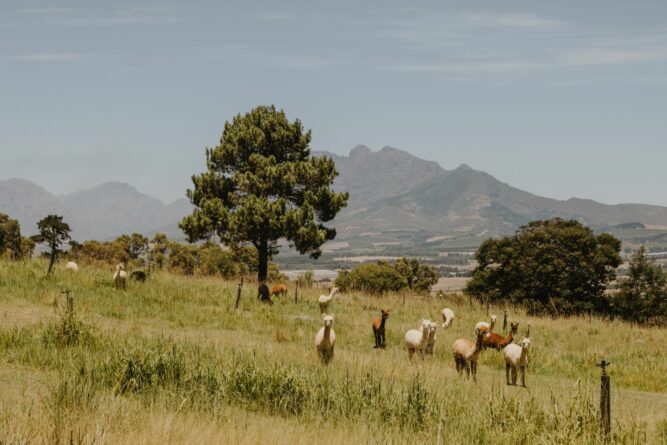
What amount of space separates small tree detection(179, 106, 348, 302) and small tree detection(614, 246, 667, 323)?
25.6m

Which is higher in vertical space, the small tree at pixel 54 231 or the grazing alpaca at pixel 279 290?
the small tree at pixel 54 231

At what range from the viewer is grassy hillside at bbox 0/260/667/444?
23.0 feet

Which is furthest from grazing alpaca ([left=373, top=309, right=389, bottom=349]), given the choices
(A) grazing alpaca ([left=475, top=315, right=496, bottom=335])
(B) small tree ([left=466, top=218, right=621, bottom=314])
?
(B) small tree ([left=466, top=218, right=621, bottom=314])

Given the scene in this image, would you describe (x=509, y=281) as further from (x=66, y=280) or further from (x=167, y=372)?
(x=167, y=372)

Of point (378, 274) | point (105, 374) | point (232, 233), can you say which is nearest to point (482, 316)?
point (232, 233)

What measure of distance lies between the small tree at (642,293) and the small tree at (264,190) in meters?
25.6

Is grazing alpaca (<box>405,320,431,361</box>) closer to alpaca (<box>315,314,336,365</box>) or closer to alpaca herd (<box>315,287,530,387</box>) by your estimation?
alpaca herd (<box>315,287,530,387</box>)

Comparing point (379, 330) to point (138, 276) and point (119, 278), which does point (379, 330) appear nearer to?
point (119, 278)

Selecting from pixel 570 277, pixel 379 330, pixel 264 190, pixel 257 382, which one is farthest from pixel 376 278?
pixel 257 382

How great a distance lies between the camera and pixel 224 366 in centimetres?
1111

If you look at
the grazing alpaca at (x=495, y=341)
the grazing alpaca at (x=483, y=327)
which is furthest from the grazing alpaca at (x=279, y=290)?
the grazing alpaca at (x=495, y=341)

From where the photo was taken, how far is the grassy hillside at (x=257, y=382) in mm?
7016

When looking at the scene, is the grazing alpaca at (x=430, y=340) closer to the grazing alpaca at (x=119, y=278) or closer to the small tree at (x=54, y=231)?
the grazing alpaca at (x=119, y=278)

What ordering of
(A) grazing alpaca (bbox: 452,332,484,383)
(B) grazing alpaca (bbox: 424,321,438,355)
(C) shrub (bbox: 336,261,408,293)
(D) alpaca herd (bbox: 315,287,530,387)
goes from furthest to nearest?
(C) shrub (bbox: 336,261,408,293), (B) grazing alpaca (bbox: 424,321,438,355), (A) grazing alpaca (bbox: 452,332,484,383), (D) alpaca herd (bbox: 315,287,530,387)
